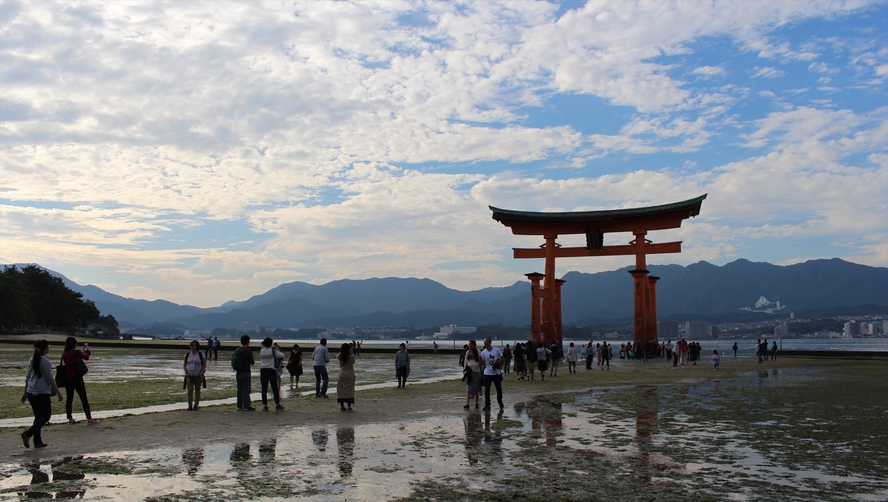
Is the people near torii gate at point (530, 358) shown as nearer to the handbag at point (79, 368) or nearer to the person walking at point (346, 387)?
the person walking at point (346, 387)

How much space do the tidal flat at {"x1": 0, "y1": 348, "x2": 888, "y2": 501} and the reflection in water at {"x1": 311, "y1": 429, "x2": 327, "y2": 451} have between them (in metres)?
0.03

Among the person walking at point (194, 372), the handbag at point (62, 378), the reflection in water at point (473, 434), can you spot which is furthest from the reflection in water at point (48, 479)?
the person walking at point (194, 372)

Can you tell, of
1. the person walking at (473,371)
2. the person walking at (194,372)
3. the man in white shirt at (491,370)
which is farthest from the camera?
the man in white shirt at (491,370)

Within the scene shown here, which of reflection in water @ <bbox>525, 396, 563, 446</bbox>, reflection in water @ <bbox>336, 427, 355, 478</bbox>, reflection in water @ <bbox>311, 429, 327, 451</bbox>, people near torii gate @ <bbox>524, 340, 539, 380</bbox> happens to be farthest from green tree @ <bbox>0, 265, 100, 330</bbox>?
reflection in water @ <bbox>336, 427, 355, 478</bbox>

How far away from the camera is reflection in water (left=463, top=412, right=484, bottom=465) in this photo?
8.75 metres

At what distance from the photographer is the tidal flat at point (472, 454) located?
6.70 meters

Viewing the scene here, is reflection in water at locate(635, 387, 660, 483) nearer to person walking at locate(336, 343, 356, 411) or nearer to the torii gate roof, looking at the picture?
person walking at locate(336, 343, 356, 411)

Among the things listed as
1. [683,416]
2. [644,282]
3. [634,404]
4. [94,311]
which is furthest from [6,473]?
[94,311]

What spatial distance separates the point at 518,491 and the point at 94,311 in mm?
105732

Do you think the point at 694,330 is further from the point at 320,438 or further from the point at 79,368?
the point at 79,368

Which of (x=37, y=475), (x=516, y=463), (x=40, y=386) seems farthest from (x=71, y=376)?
(x=516, y=463)

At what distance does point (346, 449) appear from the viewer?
9.09m

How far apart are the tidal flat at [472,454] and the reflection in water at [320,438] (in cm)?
3

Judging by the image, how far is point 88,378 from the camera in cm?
2277
